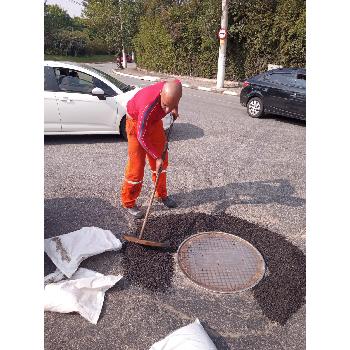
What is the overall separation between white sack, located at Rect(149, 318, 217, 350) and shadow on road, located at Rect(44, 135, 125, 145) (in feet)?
16.0

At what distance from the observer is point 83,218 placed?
389 centimetres

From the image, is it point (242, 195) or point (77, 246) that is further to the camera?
point (242, 195)

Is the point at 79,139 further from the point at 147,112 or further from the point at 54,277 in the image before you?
the point at 54,277

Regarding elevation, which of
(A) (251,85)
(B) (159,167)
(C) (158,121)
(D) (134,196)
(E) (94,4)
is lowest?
(D) (134,196)

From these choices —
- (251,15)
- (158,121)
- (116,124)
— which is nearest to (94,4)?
(251,15)

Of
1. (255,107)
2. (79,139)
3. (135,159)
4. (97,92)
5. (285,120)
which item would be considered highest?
(97,92)

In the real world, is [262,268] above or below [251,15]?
below

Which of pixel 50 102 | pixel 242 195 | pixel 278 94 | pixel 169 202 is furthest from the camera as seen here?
pixel 278 94

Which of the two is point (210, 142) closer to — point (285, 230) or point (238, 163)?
point (238, 163)

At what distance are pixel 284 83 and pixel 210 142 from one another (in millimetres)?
3286

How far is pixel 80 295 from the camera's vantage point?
2666 millimetres

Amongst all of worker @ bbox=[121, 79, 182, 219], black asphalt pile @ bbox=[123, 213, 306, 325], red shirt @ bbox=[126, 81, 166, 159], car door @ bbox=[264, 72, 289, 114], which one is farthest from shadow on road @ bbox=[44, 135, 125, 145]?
car door @ bbox=[264, 72, 289, 114]

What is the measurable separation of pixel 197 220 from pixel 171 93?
1.60m

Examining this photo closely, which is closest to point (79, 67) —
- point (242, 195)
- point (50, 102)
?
point (50, 102)
